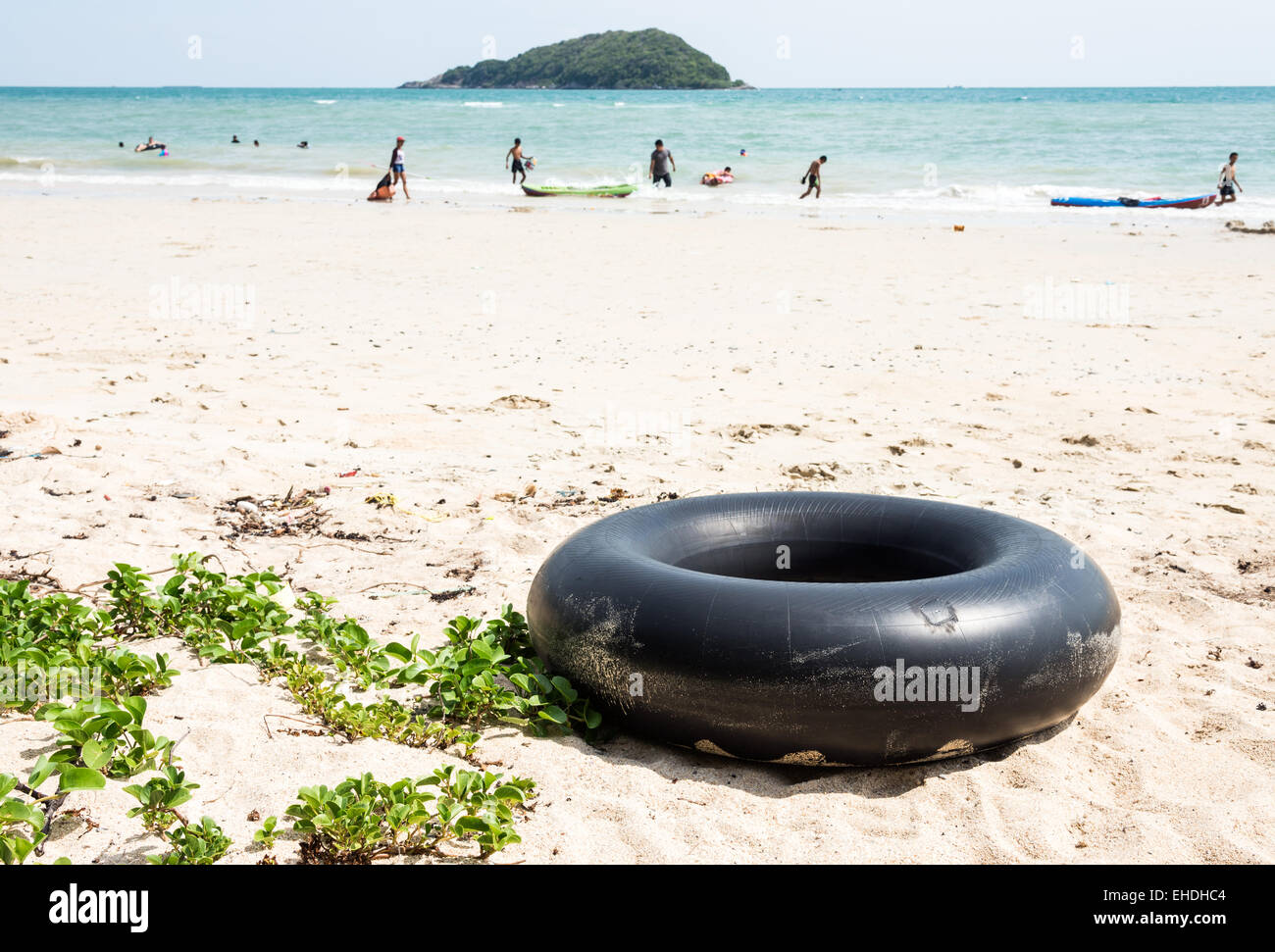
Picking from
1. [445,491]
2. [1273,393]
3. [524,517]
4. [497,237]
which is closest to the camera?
[524,517]

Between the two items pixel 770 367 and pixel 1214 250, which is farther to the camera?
pixel 1214 250

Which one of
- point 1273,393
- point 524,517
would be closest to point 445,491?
point 524,517

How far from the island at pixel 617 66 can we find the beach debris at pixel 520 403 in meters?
125

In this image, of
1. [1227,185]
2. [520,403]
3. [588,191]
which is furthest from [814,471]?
[1227,185]

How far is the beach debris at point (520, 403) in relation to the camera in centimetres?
697

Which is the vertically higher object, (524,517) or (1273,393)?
(1273,393)

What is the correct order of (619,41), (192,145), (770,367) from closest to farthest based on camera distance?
1. (770,367)
2. (192,145)
3. (619,41)

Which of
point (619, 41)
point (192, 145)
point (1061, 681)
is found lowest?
point (1061, 681)

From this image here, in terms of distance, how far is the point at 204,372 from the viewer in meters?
7.54

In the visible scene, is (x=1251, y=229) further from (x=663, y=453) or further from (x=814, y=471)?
(x=663, y=453)

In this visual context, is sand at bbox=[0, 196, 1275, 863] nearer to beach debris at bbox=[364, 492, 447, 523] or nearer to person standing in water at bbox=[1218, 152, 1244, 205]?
beach debris at bbox=[364, 492, 447, 523]
